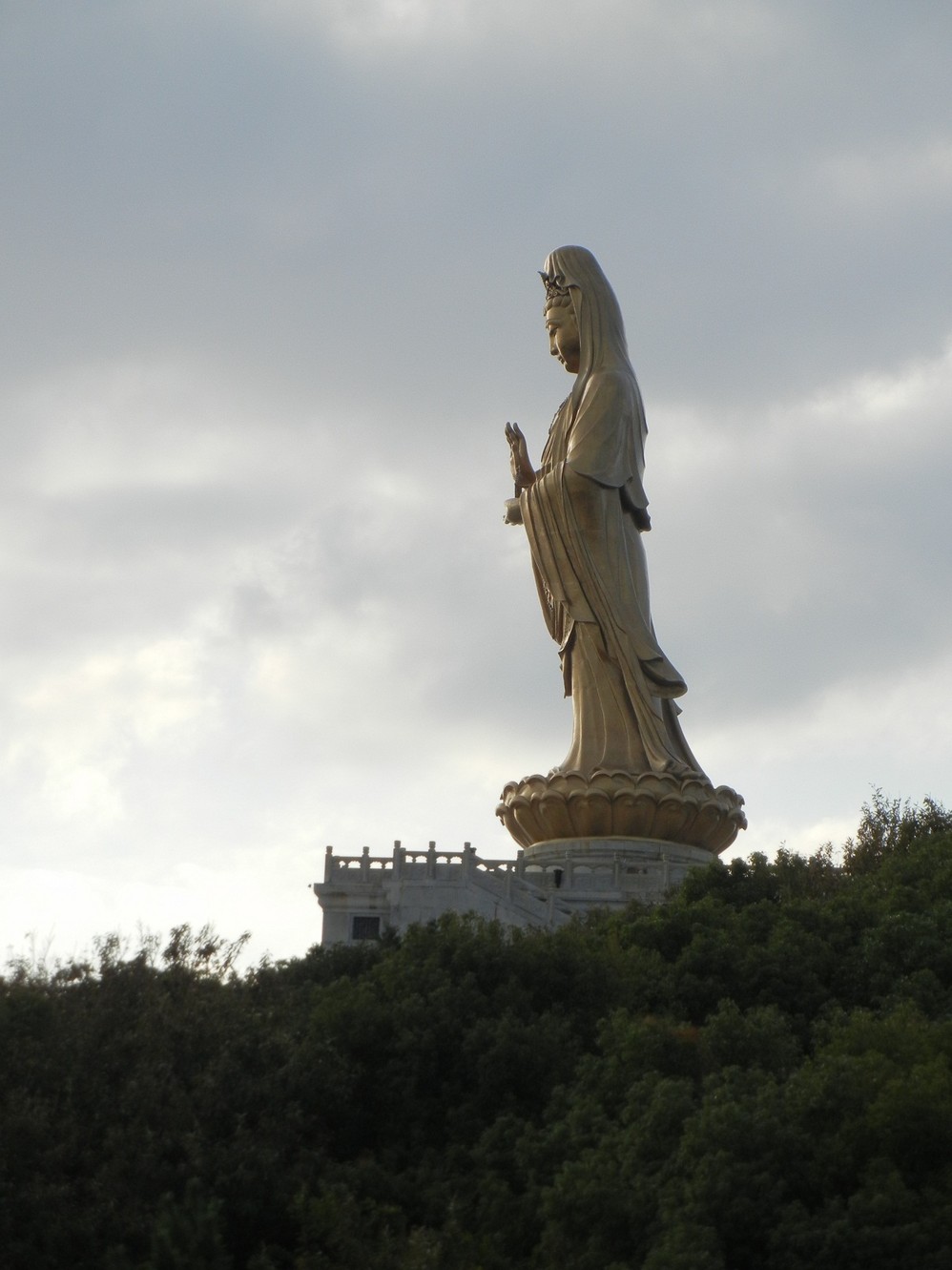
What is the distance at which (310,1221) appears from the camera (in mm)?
15375

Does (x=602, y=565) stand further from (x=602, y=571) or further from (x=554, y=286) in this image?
(x=554, y=286)

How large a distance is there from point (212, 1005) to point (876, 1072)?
4.96 m

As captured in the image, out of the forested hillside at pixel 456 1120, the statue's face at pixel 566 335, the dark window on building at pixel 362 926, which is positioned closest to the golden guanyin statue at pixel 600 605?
A: the statue's face at pixel 566 335

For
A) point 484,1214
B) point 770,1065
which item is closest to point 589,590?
point 770,1065

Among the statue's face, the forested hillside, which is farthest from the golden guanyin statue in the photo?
the forested hillside

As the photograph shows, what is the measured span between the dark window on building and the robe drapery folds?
596cm

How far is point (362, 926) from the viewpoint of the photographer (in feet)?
82.3

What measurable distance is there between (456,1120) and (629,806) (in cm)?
1205

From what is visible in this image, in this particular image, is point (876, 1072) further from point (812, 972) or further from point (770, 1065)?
point (812, 972)

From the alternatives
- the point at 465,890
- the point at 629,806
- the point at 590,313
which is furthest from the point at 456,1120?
the point at 590,313

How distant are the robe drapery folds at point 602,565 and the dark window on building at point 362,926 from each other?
5957 mm

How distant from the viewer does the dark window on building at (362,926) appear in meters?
25.0

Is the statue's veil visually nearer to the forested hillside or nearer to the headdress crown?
the headdress crown

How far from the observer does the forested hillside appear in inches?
592
